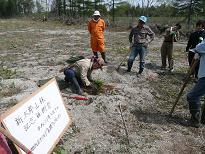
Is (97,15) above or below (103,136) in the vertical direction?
above

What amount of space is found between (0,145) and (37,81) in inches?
189

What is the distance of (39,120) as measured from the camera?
417 centimetres

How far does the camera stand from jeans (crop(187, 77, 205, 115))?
5.62 meters

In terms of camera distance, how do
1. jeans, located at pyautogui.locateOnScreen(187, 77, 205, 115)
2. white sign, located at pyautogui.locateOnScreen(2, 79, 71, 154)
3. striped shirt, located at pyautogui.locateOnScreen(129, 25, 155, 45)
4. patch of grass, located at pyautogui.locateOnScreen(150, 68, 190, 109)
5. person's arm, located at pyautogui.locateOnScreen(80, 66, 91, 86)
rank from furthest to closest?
striped shirt, located at pyautogui.locateOnScreen(129, 25, 155, 45), patch of grass, located at pyautogui.locateOnScreen(150, 68, 190, 109), person's arm, located at pyautogui.locateOnScreen(80, 66, 91, 86), jeans, located at pyautogui.locateOnScreen(187, 77, 205, 115), white sign, located at pyautogui.locateOnScreen(2, 79, 71, 154)

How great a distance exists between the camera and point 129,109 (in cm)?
662

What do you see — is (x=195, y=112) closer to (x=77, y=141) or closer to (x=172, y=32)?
(x=77, y=141)

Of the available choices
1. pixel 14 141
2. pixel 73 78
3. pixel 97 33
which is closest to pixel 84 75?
pixel 73 78

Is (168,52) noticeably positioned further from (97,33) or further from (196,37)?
(97,33)

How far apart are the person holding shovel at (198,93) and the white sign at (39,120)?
2247mm

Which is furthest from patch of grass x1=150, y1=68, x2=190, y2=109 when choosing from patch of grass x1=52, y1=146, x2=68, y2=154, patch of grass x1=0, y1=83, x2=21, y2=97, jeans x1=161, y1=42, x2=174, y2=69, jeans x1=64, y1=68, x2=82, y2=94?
patch of grass x1=0, y1=83, x2=21, y2=97

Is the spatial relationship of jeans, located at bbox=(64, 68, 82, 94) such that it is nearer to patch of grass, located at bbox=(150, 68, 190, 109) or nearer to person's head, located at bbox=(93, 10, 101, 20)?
patch of grass, located at bbox=(150, 68, 190, 109)

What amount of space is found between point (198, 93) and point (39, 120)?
2911mm

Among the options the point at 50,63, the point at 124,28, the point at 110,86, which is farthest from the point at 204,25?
the point at 124,28

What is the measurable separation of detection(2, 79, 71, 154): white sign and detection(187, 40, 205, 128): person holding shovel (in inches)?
88.5
